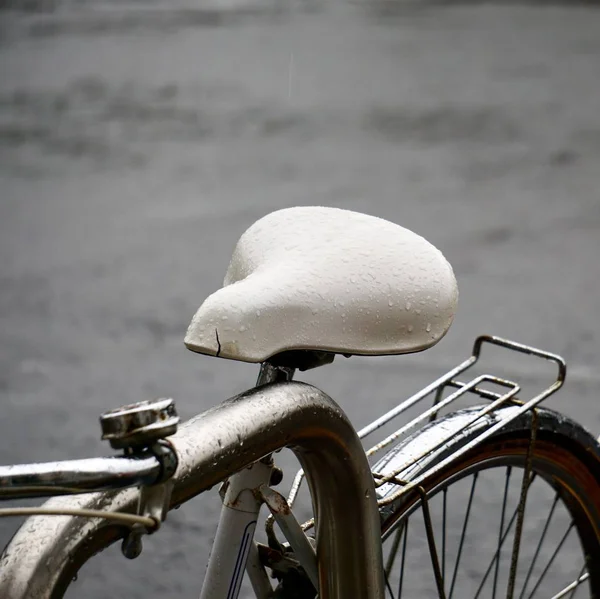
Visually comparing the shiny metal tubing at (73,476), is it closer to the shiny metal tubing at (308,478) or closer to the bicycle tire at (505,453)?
the shiny metal tubing at (308,478)

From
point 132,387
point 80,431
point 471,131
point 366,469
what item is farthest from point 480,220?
point 366,469

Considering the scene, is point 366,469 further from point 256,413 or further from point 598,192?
point 598,192

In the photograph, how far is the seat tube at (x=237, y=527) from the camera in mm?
827

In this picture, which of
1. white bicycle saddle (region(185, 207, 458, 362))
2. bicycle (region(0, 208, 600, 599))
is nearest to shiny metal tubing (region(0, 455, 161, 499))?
bicycle (region(0, 208, 600, 599))

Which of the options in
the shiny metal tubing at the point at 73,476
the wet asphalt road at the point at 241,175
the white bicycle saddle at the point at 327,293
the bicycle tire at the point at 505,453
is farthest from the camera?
the wet asphalt road at the point at 241,175

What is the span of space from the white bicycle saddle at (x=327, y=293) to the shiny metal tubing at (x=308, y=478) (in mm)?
47

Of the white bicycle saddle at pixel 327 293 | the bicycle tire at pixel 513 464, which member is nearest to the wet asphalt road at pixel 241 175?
the bicycle tire at pixel 513 464

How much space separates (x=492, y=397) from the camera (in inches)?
45.6

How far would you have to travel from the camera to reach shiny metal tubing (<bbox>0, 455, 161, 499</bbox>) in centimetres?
51

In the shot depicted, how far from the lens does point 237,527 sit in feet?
2.72

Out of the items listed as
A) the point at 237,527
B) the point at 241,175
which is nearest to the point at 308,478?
the point at 237,527

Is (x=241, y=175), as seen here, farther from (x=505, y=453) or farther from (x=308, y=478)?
(x=308, y=478)

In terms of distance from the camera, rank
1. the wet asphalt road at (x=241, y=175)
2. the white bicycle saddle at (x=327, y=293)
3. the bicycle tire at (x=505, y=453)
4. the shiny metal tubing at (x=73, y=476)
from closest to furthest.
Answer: the shiny metal tubing at (x=73, y=476), the white bicycle saddle at (x=327, y=293), the bicycle tire at (x=505, y=453), the wet asphalt road at (x=241, y=175)

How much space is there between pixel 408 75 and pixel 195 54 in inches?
44.6
